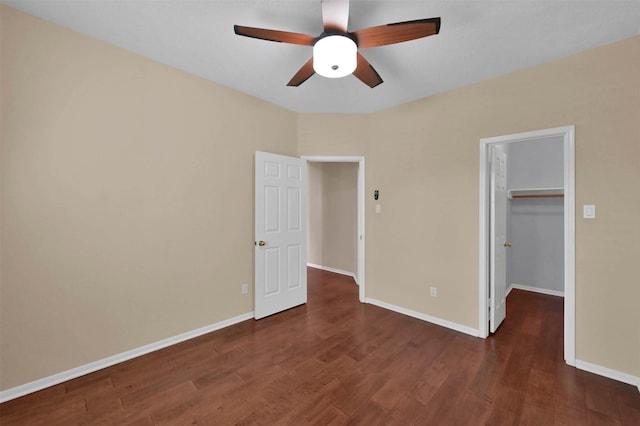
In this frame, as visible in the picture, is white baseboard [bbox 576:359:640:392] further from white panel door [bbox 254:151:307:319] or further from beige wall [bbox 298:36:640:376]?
white panel door [bbox 254:151:307:319]

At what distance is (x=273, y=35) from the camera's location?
168cm

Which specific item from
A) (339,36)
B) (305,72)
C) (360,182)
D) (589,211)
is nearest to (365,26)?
(339,36)

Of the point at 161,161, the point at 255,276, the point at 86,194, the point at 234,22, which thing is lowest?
the point at 255,276

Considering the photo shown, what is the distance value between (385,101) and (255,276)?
2.65 m

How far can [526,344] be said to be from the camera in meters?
2.62

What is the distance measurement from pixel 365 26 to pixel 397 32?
0.46 meters

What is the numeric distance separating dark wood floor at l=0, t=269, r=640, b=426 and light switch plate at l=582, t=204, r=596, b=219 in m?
1.26

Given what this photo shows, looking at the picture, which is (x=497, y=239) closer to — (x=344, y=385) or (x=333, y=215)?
(x=344, y=385)

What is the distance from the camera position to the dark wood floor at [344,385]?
1.74 m

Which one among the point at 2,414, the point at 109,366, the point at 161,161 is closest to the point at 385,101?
the point at 161,161

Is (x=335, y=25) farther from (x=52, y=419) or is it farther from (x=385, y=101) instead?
(x=52, y=419)

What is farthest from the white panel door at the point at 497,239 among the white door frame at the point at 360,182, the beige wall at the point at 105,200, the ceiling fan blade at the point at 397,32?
the beige wall at the point at 105,200

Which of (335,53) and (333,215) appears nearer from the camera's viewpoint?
(335,53)

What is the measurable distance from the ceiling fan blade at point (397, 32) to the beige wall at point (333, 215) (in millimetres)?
3281
